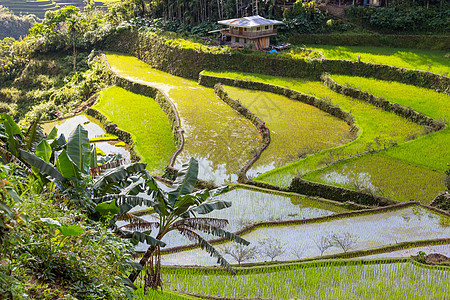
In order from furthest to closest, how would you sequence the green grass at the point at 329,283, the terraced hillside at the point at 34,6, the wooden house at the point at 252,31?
1. the terraced hillside at the point at 34,6
2. the wooden house at the point at 252,31
3. the green grass at the point at 329,283

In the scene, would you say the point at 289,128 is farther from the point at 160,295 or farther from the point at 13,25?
the point at 13,25

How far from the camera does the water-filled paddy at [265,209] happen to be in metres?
10.9

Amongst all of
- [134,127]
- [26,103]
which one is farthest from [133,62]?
[134,127]

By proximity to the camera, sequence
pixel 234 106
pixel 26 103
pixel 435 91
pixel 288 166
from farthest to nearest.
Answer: pixel 26 103, pixel 234 106, pixel 435 91, pixel 288 166

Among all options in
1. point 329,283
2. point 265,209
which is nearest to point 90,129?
point 265,209

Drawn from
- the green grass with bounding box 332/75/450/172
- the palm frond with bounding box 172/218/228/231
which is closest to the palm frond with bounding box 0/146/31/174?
the palm frond with bounding box 172/218/228/231

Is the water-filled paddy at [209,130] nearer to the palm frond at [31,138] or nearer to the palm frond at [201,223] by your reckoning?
the palm frond at [201,223]

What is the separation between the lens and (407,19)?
79.6 feet

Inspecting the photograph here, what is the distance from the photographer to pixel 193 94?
72.1ft

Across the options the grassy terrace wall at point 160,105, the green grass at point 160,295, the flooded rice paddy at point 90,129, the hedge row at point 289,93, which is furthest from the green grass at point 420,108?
the flooded rice paddy at point 90,129

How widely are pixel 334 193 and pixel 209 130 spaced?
22.5ft

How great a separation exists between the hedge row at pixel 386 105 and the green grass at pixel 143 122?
298 inches

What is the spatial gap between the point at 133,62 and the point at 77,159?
23039 mm

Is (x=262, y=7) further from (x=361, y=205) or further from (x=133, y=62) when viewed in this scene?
(x=361, y=205)
